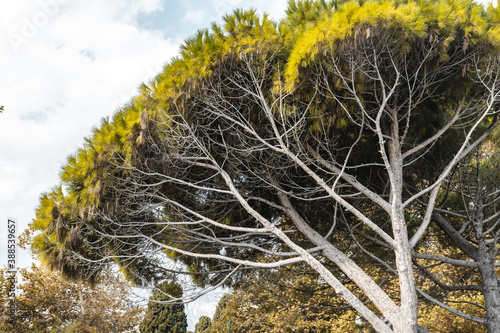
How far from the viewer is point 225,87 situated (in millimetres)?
5684

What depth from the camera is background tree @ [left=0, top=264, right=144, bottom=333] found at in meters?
12.7

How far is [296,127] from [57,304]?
36.8 ft

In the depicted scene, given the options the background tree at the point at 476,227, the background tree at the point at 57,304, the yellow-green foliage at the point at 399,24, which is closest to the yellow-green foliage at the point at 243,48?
the yellow-green foliage at the point at 399,24

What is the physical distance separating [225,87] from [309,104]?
133cm

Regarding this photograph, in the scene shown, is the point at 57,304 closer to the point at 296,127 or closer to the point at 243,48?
the point at 296,127

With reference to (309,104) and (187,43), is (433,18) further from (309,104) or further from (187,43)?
(187,43)

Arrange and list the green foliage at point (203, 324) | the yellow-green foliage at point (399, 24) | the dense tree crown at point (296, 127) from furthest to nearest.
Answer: the green foliage at point (203, 324) < the dense tree crown at point (296, 127) < the yellow-green foliage at point (399, 24)

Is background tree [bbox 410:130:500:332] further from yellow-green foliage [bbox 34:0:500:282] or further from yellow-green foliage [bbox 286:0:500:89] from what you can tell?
yellow-green foliage [bbox 34:0:500:282]

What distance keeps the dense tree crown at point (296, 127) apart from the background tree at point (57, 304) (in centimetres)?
727

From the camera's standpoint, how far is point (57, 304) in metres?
12.9

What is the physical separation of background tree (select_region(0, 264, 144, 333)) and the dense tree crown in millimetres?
7271

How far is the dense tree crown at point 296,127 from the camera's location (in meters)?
4.86

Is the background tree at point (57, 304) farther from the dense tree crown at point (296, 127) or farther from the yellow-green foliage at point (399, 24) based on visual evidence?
the yellow-green foliage at point (399, 24)

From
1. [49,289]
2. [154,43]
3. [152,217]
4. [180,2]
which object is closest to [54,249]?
[152,217]
